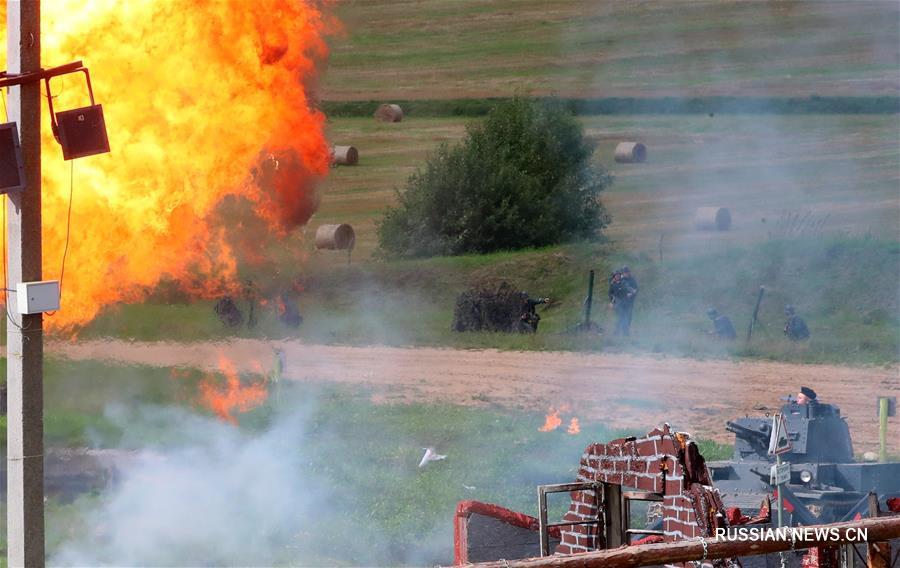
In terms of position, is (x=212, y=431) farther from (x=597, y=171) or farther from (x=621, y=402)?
(x=597, y=171)

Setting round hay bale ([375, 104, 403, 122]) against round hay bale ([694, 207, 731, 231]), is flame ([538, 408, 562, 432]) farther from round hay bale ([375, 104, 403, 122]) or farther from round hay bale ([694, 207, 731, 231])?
round hay bale ([375, 104, 403, 122])

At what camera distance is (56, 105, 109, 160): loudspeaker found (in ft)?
34.8

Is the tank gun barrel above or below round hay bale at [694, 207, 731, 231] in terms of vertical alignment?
below

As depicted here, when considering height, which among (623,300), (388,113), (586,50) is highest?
(586,50)

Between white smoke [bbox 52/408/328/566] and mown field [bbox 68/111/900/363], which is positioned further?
mown field [bbox 68/111/900/363]

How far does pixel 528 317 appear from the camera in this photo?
96.0 feet

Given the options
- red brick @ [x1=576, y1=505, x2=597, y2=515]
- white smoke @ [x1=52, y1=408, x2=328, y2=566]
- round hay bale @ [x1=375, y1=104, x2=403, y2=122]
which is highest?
round hay bale @ [x1=375, y1=104, x2=403, y2=122]

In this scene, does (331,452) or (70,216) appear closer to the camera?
(70,216)

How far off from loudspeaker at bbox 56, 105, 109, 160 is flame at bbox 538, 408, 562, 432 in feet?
41.0

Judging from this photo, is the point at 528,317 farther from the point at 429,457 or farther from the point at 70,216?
the point at 70,216

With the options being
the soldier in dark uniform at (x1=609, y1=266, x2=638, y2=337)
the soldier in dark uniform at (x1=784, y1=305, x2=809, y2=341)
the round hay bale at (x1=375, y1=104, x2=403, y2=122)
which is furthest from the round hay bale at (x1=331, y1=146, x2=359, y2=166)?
the soldier in dark uniform at (x1=784, y1=305, x2=809, y2=341)

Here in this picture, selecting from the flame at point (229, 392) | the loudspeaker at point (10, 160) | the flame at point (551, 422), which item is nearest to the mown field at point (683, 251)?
the flame at point (229, 392)

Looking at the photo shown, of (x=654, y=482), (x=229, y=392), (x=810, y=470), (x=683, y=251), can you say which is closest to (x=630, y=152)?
(x=683, y=251)

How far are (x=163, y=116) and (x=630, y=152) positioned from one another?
21.6 metres
